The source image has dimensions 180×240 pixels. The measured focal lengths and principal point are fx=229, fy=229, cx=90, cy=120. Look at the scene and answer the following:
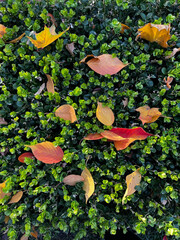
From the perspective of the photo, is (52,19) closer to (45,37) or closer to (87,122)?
(45,37)

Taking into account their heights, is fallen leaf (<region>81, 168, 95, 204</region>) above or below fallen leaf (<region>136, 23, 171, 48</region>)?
below

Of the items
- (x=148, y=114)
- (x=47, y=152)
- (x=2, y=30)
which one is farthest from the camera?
(x=2, y=30)

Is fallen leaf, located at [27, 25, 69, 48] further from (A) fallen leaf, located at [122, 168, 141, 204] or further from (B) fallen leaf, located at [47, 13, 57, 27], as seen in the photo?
(A) fallen leaf, located at [122, 168, 141, 204]

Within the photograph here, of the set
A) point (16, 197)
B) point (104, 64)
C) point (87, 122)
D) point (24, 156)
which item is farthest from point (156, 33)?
point (16, 197)

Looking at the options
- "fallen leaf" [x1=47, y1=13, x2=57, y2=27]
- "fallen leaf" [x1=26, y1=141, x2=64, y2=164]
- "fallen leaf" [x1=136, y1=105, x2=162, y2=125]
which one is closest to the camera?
"fallen leaf" [x1=26, y1=141, x2=64, y2=164]

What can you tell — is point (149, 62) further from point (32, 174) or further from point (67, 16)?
point (32, 174)

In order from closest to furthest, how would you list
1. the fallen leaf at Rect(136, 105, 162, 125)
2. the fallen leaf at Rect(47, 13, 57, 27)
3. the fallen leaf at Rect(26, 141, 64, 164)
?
1. the fallen leaf at Rect(26, 141, 64, 164)
2. the fallen leaf at Rect(136, 105, 162, 125)
3. the fallen leaf at Rect(47, 13, 57, 27)

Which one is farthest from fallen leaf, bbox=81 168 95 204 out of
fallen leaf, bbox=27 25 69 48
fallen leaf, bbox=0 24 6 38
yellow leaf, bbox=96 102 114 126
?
fallen leaf, bbox=0 24 6 38
